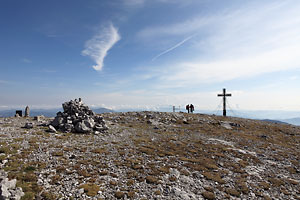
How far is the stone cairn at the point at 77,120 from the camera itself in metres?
27.5

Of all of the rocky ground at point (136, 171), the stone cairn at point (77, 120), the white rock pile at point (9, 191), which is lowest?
the rocky ground at point (136, 171)

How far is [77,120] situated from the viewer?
29297 millimetres

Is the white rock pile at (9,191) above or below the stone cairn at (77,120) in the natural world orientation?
below

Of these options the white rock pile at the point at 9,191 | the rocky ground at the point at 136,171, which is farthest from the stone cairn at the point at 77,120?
the white rock pile at the point at 9,191

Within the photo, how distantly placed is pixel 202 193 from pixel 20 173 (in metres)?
15.1

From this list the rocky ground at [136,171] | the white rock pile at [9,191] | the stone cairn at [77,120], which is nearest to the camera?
the white rock pile at [9,191]

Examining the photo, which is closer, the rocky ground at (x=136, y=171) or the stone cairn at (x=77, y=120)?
the rocky ground at (x=136, y=171)

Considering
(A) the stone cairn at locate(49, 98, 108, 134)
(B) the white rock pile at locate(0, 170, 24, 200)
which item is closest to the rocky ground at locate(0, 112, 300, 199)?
(B) the white rock pile at locate(0, 170, 24, 200)

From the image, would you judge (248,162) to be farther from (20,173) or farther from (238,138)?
(20,173)

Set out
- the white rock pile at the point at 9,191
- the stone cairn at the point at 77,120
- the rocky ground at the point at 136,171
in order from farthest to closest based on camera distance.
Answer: the stone cairn at the point at 77,120, the rocky ground at the point at 136,171, the white rock pile at the point at 9,191

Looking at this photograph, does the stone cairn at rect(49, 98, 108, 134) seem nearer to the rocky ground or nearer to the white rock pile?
the rocky ground

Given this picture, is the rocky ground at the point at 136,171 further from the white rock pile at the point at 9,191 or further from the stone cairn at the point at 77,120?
the stone cairn at the point at 77,120

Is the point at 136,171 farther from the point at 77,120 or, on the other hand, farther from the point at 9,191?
the point at 77,120

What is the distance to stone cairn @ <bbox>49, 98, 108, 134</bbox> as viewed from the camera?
90.3 feet
